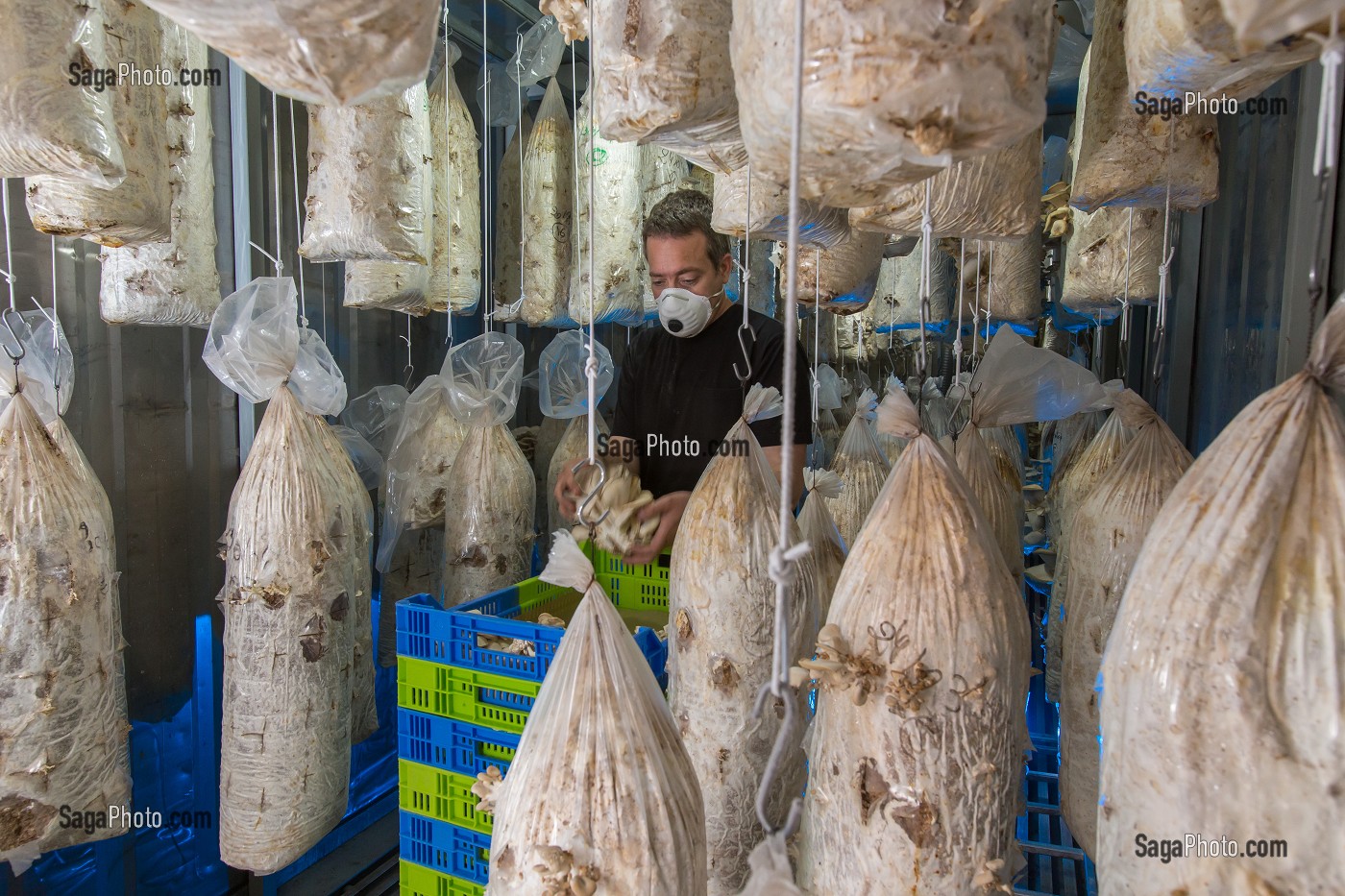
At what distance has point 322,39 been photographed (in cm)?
78

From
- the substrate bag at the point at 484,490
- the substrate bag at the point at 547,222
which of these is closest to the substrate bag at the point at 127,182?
the substrate bag at the point at 484,490

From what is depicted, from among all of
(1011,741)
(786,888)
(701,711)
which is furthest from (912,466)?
(701,711)

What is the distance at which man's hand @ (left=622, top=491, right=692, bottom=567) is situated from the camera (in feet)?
7.89

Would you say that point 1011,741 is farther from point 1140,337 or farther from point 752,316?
point 1140,337

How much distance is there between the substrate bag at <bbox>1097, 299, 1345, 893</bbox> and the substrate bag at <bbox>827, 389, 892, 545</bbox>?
1.91 metres

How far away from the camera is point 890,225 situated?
1.36 meters

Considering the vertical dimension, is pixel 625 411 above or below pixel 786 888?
above

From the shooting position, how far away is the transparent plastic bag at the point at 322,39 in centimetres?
75

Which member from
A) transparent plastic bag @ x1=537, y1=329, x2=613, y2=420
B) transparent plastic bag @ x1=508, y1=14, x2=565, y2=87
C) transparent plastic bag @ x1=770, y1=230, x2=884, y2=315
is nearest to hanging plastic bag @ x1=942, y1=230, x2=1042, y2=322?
transparent plastic bag @ x1=770, y1=230, x2=884, y2=315

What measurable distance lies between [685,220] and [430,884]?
6.33 feet

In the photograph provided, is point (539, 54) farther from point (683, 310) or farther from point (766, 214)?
point (766, 214)

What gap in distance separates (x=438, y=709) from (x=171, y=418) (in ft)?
5.25

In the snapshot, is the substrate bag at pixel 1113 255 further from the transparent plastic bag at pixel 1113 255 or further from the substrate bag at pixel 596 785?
the substrate bag at pixel 596 785

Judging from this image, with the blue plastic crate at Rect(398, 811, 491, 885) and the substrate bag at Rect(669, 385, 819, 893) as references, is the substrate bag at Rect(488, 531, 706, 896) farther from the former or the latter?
the blue plastic crate at Rect(398, 811, 491, 885)
